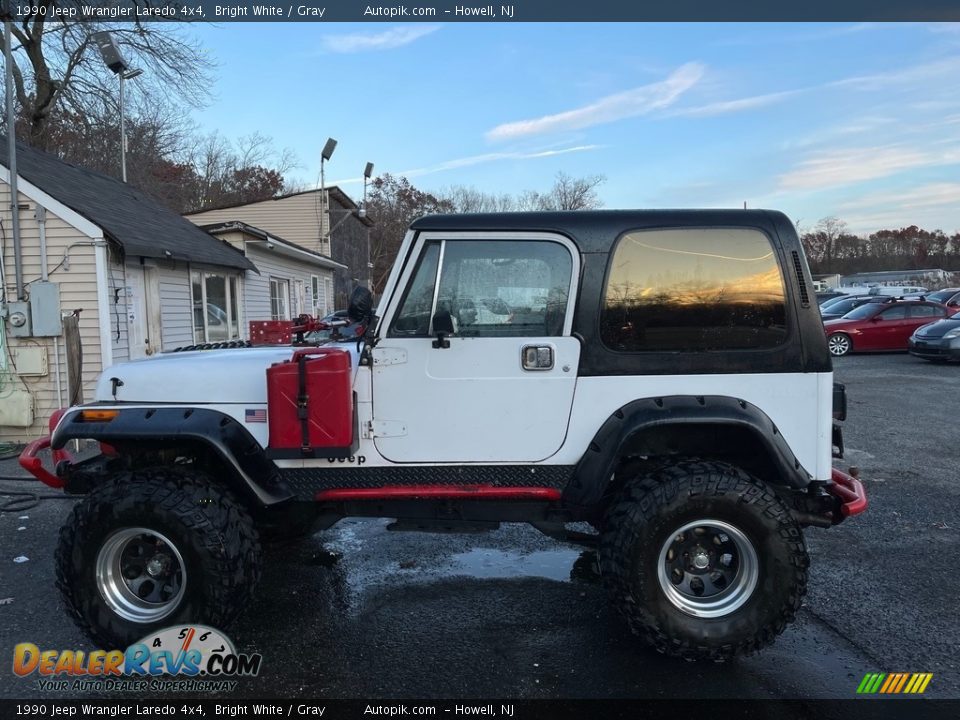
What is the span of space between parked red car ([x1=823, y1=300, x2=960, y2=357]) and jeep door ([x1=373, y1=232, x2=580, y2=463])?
52.7 ft

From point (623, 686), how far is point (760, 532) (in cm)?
96

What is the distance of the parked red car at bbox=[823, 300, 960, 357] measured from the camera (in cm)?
1686

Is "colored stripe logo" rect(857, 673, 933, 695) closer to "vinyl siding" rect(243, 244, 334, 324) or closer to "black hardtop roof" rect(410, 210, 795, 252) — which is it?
"black hardtop roof" rect(410, 210, 795, 252)

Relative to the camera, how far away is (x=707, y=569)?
324 centimetres

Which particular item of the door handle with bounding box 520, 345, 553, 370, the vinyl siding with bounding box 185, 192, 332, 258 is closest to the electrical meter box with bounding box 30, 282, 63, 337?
the door handle with bounding box 520, 345, 553, 370

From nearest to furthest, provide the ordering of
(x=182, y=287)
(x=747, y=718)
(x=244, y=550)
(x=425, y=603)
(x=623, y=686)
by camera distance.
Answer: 1. (x=747, y=718)
2. (x=623, y=686)
3. (x=244, y=550)
4. (x=425, y=603)
5. (x=182, y=287)

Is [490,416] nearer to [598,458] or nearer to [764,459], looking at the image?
[598,458]

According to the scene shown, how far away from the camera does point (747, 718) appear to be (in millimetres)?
2744

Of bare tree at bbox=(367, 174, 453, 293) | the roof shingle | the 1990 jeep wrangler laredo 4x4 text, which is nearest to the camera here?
the 1990 jeep wrangler laredo 4x4 text

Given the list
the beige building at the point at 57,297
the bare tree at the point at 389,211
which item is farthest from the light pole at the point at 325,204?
the beige building at the point at 57,297

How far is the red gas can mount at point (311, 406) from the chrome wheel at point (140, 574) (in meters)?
0.80

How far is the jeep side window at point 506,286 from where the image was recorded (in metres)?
3.27

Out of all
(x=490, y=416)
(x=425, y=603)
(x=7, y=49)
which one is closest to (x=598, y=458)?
(x=490, y=416)

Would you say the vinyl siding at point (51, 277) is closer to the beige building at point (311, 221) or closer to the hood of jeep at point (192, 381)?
the hood of jeep at point (192, 381)
